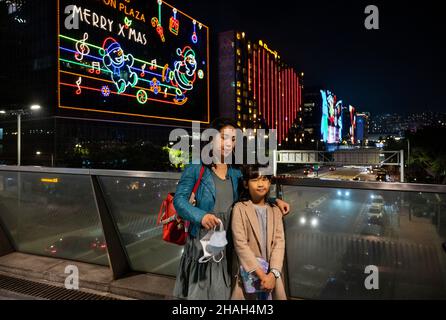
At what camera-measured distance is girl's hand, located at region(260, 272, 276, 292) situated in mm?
2539

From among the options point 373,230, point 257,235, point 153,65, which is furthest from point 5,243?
point 153,65

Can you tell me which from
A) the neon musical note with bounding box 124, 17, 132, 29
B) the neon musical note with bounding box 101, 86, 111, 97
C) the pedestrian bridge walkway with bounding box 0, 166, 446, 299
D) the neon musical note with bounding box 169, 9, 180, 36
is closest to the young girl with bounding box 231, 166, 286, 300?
the pedestrian bridge walkway with bounding box 0, 166, 446, 299

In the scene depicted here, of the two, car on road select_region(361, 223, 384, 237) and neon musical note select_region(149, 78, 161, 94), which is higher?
neon musical note select_region(149, 78, 161, 94)

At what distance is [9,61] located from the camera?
52938mm

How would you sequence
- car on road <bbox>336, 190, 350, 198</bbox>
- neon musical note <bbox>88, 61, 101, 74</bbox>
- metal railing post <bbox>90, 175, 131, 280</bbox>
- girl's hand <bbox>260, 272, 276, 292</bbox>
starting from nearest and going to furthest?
girl's hand <bbox>260, 272, 276, 292</bbox> < car on road <bbox>336, 190, 350, 198</bbox> < metal railing post <bbox>90, 175, 131, 280</bbox> < neon musical note <bbox>88, 61, 101, 74</bbox>

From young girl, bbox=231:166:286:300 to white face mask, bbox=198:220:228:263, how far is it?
6.9 inches

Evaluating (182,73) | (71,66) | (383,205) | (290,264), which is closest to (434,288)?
(383,205)

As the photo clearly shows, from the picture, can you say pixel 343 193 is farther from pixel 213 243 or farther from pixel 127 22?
pixel 127 22

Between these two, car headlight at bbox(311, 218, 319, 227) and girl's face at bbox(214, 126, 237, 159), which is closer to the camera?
girl's face at bbox(214, 126, 237, 159)

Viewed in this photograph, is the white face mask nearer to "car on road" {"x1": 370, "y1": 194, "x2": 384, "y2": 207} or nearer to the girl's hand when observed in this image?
the girl's hand

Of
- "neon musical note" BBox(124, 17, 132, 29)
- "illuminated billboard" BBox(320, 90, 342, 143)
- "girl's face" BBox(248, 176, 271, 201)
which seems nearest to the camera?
"girl's face" BBox(248, 176, 271, 201)

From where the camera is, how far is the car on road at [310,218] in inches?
130
